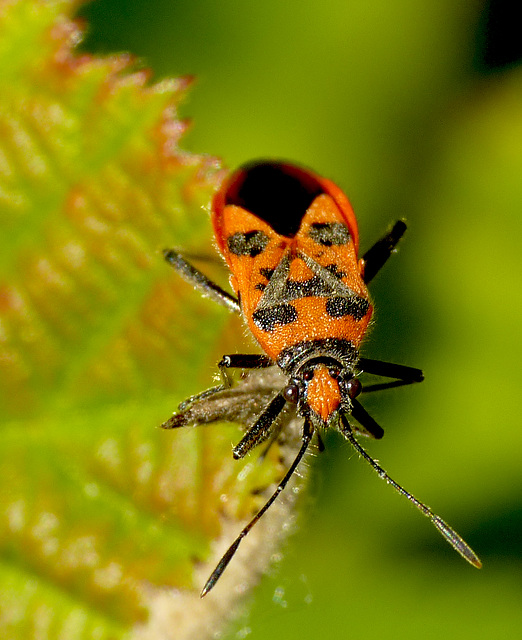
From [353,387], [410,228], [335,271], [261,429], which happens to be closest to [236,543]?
[261,429]

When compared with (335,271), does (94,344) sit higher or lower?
lower

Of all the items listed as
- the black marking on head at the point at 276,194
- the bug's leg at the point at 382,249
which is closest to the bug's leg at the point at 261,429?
the black marking on head at the point at 276,194

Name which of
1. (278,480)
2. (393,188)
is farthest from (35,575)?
(393,188)

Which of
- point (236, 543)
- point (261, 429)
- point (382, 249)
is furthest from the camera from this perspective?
point (382, 249)

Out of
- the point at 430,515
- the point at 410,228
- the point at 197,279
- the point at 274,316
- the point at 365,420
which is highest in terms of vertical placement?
the point at 197,279

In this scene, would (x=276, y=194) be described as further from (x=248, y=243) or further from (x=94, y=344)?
(x=94, y=344)

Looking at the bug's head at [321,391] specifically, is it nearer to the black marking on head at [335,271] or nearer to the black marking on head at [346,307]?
the black marking on head at [346,307]

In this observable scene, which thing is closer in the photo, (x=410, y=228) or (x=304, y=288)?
(x=304, y=288)

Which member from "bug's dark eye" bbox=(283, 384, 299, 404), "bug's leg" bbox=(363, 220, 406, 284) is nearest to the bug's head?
"bug's dark eye" bbox=(283, 384, 299, 404)
